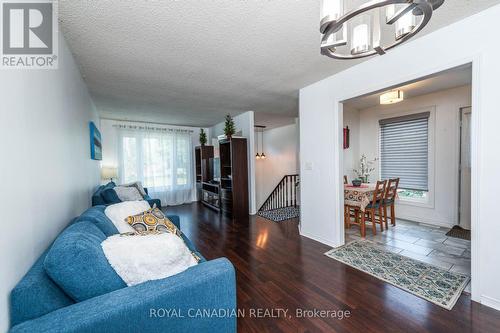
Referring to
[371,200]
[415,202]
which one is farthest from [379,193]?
[415,202]

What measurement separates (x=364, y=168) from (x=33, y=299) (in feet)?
17.8

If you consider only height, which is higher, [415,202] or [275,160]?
[275,160]

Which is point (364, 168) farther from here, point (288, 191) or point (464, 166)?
point (288, 191)

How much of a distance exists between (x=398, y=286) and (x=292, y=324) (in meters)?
1.21

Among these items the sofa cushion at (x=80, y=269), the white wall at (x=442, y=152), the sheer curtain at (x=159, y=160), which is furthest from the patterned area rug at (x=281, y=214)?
the sofa cushion at (x=80, y=269)

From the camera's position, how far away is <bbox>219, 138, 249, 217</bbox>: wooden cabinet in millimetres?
4645

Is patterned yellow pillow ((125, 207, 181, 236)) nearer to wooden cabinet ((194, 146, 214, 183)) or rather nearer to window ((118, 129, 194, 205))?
wooden cabinet ((194, 146, 214, 183))

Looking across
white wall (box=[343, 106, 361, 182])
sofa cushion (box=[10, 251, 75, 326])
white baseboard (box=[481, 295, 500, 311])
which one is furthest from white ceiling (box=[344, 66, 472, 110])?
sofa cushion (box=[10, 251, 75, 326])

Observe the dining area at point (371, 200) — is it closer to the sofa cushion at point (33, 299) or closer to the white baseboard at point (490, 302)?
the white baseboard at point (490, 302)

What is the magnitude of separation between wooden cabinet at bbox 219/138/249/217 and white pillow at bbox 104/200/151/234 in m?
2.74

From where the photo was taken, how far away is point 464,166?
140 inches

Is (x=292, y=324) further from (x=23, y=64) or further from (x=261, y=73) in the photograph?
(x=261, y=73)

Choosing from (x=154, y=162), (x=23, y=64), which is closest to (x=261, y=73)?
(x=23, y=64)

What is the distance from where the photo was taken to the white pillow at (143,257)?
109cm
